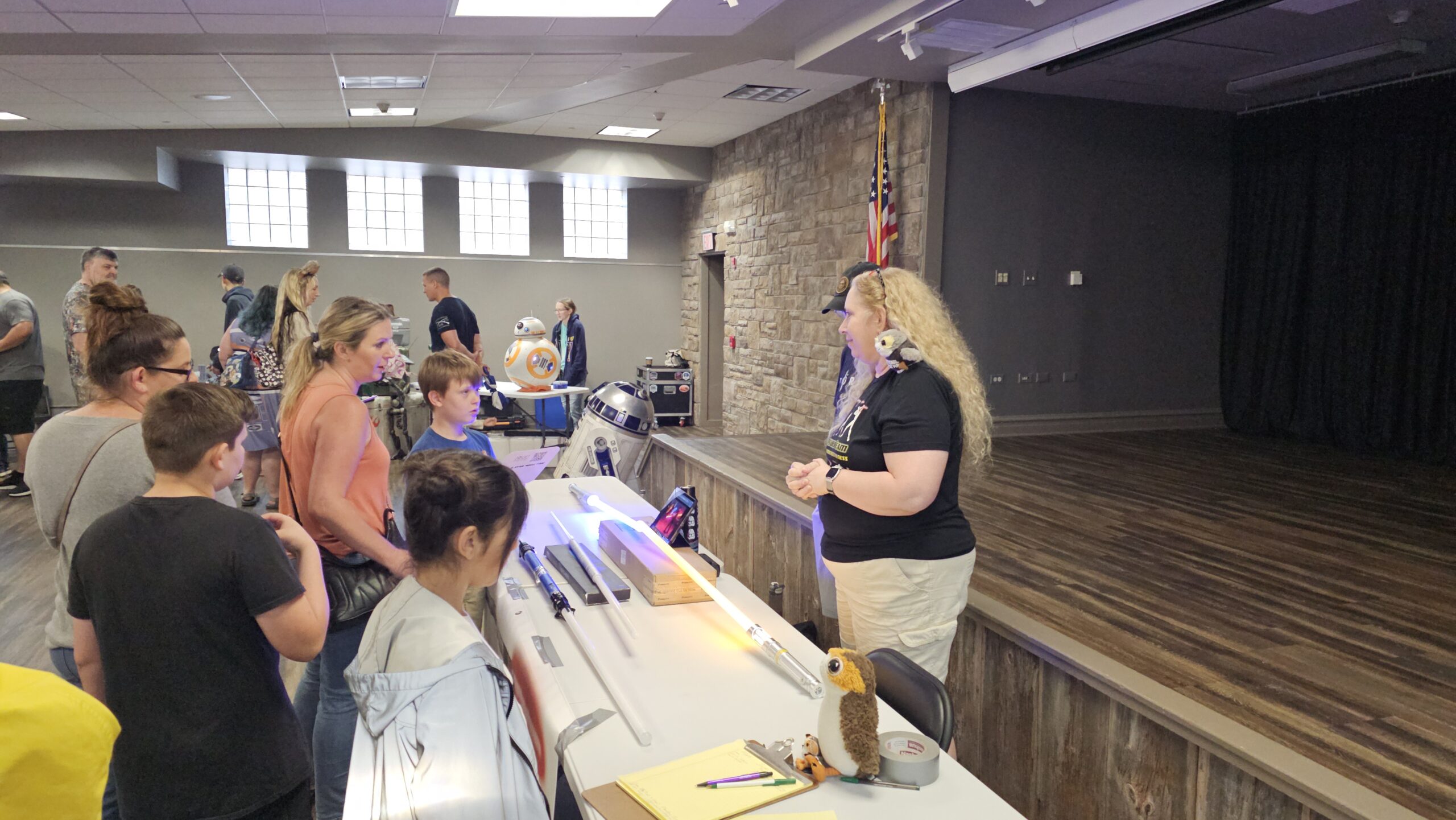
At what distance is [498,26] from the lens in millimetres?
5035

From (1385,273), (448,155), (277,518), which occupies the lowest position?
(277,518)

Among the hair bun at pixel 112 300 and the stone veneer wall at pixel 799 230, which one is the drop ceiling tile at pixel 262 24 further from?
A: the stone veneer wall at pixel 799 230

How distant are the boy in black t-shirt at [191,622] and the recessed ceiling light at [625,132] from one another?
308 inches

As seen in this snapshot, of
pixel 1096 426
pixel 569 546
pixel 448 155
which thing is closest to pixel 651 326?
pixel 448 155

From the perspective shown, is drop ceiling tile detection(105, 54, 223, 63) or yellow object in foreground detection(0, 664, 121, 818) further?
drop ceiling tile detection(105, 54, 223, 63)

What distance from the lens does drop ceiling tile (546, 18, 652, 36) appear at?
5031 mm

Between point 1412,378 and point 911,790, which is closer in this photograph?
point 911,790

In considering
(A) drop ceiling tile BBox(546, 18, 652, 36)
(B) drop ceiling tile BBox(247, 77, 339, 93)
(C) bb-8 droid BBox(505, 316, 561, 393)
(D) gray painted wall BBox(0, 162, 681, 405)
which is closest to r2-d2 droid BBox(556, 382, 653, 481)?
(C) bb-8 droid BBox(505, 316, 561, 393)

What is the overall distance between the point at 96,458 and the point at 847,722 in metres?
1.57

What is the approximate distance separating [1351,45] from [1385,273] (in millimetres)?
1906

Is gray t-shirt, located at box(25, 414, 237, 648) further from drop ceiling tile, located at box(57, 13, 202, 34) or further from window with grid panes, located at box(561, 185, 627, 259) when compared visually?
window with grid panes, located at box(561, 185, 627, 259)

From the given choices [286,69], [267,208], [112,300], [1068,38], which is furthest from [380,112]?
[112,300]

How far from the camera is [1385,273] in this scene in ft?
20.9

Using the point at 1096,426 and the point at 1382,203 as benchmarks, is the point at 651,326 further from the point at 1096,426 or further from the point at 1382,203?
the point at 1382,203
